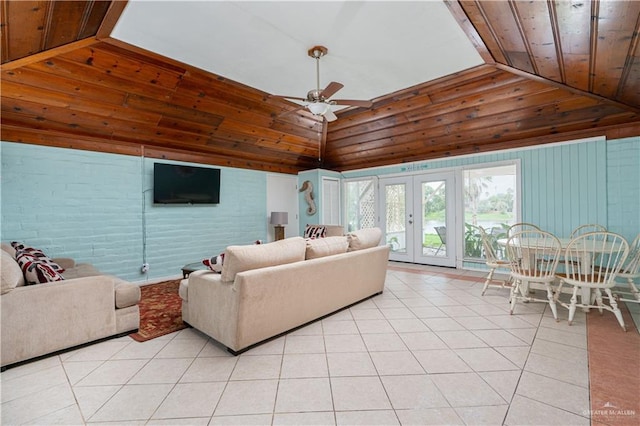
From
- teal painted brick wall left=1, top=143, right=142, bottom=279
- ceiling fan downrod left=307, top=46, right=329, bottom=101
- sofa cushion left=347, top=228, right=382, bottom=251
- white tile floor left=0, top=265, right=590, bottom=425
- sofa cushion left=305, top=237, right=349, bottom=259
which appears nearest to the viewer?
white tile floor left=0, top=265, right=590, bottom=425

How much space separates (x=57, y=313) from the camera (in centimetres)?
234

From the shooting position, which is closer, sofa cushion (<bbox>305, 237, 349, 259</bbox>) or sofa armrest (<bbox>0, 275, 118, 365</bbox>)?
sofa armrest (<bbox>0, 275, 118, 365</bbox>)

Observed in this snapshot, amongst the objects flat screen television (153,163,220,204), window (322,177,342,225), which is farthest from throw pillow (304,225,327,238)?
flat screen television (153,163,220,204)

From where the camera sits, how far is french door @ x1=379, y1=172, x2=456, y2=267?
5.76 m

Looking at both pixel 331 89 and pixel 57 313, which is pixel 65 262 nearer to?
pixel 57 313

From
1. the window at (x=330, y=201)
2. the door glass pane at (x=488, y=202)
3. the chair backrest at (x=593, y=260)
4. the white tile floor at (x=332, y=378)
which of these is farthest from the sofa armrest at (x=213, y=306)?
the door glass pane at (x=488, y=202)

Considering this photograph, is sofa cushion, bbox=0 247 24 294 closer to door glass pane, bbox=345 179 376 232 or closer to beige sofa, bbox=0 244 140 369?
beige sofa, bbox=0 244 140 369

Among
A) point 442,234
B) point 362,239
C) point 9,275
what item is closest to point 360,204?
point 442,234

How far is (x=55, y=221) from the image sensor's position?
395 cm

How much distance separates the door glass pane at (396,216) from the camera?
21.1ft

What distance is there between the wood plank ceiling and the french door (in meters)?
0.58

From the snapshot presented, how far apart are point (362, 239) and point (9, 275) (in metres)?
3.21

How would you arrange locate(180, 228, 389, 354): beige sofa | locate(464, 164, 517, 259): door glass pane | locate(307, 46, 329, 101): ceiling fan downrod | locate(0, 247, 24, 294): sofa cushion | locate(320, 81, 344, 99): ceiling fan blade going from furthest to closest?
locate(464, 164, 517, 259): door glass pane < locate(307, 46, 329, 101): ceiling fan downrod < locate(320, 81, 344, 99): ceiling fan blade < locate(180, 228, 389, 354): beige sofa < locate(0, 247, 24, 294): sofa cushion

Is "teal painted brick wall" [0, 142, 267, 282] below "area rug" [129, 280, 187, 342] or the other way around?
the other way around
